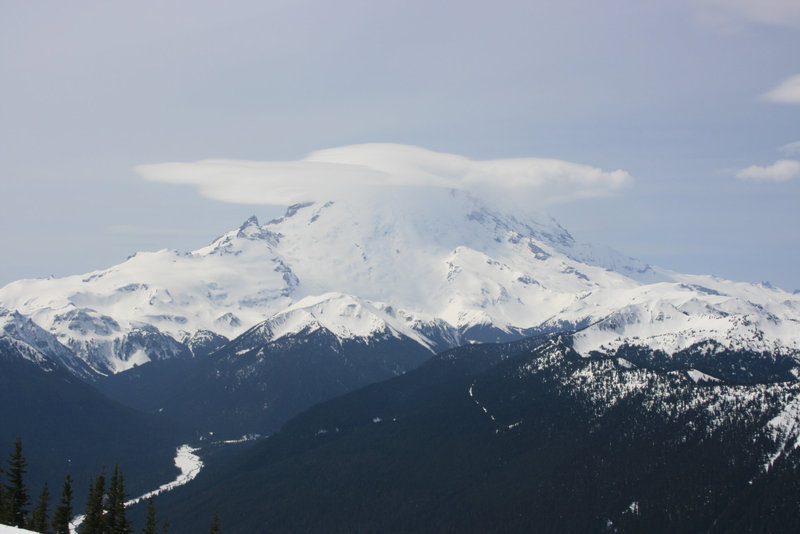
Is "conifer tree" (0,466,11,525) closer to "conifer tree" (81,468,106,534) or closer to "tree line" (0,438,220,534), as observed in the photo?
"tree line" (0,438,220,534)

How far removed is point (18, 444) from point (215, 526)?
102 feet

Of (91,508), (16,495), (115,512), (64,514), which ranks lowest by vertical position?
(64,514)

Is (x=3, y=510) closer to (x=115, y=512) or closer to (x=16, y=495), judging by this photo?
(x=16, y=495)

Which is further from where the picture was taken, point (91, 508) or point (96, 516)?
point (91, 508)

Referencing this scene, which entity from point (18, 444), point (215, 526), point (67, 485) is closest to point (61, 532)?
point (67, 485)

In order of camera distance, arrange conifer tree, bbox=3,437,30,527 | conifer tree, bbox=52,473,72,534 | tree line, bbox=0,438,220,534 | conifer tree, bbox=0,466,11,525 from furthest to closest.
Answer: conifer tree, bbox=52,473,72,534
conifer tree, bbox=3,437,30,527
conifer tree, bbox=0,466,11,525
tree line, bbox=0,438,220,534

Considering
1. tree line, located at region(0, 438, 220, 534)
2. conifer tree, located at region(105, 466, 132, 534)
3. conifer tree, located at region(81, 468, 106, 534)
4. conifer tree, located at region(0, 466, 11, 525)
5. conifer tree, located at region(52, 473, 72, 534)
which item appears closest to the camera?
conifer tree, located at region(81, 468, 106, 534)

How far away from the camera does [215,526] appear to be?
410 feet

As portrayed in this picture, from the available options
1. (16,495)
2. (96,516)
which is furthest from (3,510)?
(96,516)

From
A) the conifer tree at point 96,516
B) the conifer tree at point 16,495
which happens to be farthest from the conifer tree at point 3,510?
the conifer tree at point 96,516

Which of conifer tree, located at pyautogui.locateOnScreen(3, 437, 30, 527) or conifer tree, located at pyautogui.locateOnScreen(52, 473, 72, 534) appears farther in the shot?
conifer tree, located at pyautogui.locateOnScreen(52, 473, 72, 534)

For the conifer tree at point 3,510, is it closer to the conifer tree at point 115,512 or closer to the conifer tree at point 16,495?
the conifer tree at point 16,495

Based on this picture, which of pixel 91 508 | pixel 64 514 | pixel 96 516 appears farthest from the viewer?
pixel 64 514

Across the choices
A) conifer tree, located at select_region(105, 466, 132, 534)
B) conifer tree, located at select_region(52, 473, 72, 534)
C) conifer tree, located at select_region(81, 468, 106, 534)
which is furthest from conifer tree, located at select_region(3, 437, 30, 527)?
conifer tree, located at select_region(105, 466, 132, 534)
